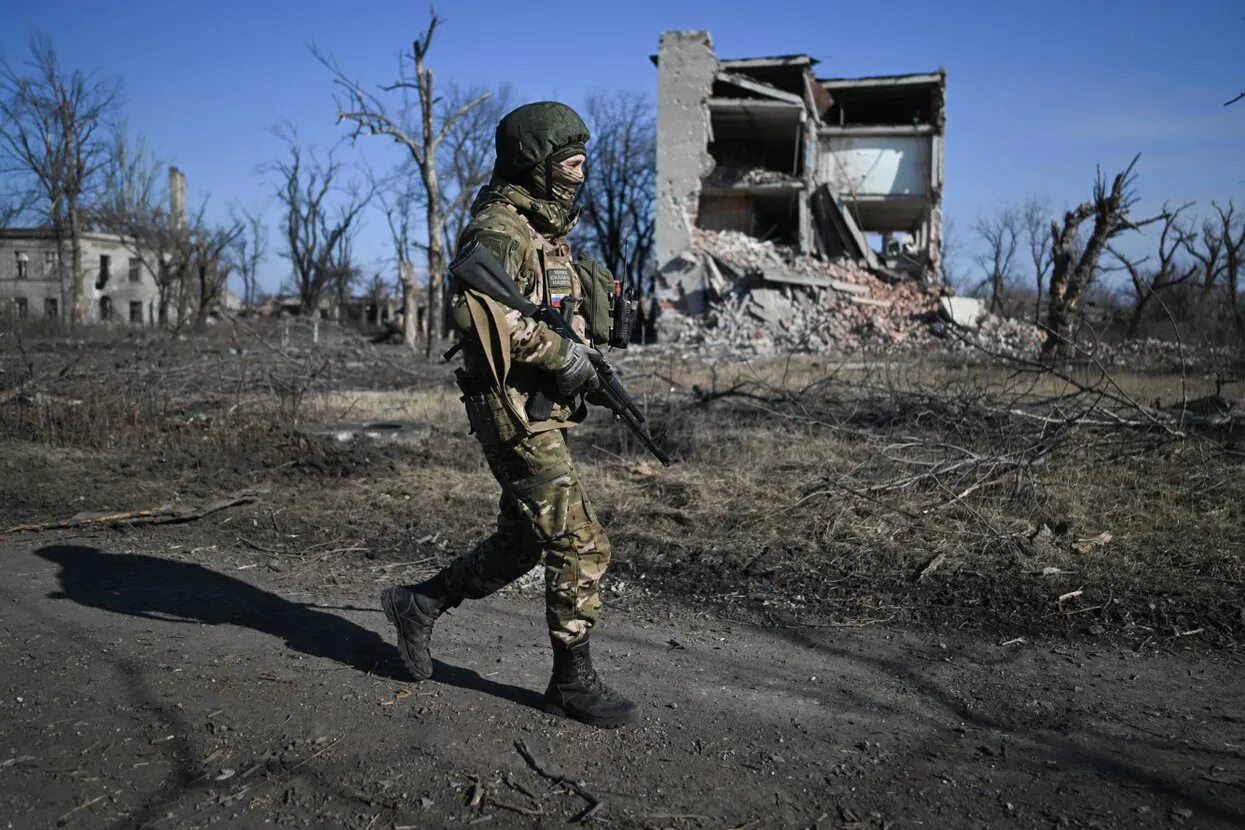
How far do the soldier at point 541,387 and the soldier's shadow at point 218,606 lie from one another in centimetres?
36

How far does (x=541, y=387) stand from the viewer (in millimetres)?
2928

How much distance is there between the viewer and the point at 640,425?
332 cm

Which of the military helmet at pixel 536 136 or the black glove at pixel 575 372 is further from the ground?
the military helmet at pixel 536 136

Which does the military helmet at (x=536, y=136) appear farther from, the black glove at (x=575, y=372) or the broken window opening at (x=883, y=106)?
the broken window opening at (x=883, y=106)

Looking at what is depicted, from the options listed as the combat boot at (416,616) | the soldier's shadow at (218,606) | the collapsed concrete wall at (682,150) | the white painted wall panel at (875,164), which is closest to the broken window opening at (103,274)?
the collapsed concrete wall at (682,150)

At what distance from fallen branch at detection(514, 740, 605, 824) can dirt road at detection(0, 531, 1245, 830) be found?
0.07 ft

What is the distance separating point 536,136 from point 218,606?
2.65 meters

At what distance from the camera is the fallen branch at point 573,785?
2328mm

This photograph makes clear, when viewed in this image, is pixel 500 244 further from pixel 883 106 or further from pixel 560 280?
pixel 883 106

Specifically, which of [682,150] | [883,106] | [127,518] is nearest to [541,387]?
[127,518]

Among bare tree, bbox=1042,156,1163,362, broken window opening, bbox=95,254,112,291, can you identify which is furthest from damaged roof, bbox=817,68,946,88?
broken window opening, bbox=95,254,112,291

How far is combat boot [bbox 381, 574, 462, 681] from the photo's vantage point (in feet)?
10.4

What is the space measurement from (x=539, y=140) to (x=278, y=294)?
63.2m

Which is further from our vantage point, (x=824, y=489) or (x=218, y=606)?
(x=824, y=489)
